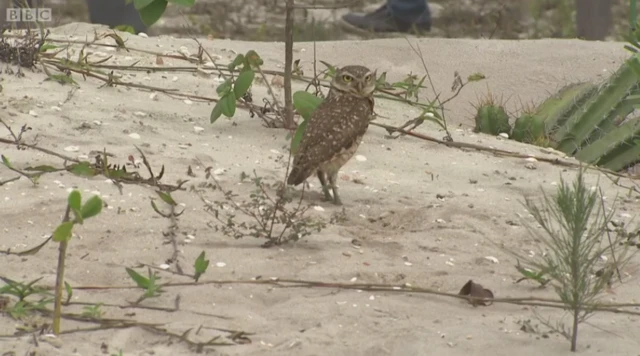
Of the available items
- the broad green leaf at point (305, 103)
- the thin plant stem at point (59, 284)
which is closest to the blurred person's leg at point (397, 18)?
the broad green leaf at point (305, 103)

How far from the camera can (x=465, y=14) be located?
41.9 feet

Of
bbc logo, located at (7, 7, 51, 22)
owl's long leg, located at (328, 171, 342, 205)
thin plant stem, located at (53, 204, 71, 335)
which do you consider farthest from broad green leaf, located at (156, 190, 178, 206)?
bbc logo, located at (7, 7, 51, 22)

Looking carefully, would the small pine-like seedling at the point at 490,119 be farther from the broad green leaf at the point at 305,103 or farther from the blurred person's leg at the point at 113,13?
the blurred person's leg at the point at 113,13

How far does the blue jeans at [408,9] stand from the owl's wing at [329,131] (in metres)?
5.89

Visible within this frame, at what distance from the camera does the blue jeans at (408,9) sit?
11.4 m

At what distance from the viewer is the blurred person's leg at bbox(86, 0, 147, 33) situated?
9.20 meters

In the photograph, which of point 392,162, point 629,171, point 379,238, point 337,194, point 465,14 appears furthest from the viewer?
point 465,14

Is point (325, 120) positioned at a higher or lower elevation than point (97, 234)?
higher

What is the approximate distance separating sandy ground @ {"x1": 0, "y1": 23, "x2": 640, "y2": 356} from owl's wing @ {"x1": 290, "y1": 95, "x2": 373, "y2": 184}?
0.22 metres

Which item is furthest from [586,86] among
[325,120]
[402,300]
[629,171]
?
[402,300]

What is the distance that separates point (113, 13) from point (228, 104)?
4.08 m

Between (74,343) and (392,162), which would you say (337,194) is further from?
(74,343)

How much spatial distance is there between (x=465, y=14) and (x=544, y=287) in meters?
8.86

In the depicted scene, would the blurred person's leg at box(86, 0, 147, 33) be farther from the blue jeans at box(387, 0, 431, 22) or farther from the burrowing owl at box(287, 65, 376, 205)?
the burrowing owl at box(287, 65, 376, 205)
